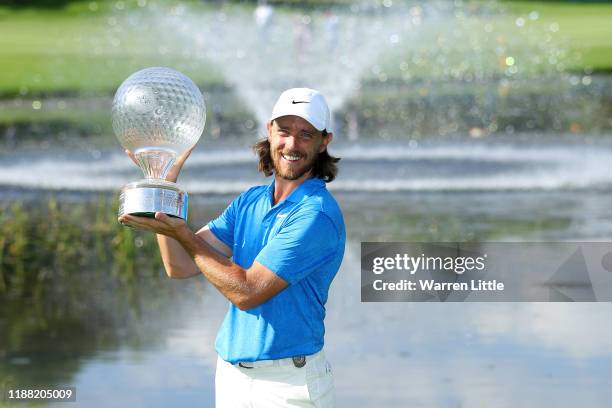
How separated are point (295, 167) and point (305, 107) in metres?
0.19

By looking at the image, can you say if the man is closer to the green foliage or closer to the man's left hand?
the man's left hand

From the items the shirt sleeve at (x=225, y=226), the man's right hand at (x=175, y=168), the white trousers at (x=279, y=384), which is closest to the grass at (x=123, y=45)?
the shirt sleeve at (x=225, y=226)

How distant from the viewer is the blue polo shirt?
3.83 m

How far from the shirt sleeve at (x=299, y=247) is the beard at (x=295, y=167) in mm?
152

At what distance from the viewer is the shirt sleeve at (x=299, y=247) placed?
3807mm

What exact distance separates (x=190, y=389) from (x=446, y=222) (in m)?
5.69

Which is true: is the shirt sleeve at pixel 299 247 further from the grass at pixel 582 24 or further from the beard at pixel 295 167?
the grass at pixel 582 24

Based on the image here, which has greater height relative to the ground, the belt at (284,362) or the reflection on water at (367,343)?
the reflection on water at (367,343)

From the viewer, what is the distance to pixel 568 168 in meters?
16.2

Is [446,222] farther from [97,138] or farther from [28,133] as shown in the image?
[28,133]

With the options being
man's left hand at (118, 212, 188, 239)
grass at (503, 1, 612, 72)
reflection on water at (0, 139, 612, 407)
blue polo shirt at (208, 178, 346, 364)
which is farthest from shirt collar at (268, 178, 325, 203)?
grass at (503, 1, 612, 72)

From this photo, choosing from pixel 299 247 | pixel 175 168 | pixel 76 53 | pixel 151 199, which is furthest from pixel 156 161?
pixel 76 53

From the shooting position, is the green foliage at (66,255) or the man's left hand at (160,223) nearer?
the man's left hand at (160,223)

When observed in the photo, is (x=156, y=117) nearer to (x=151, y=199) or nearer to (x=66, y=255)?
(x=151, y=199)
